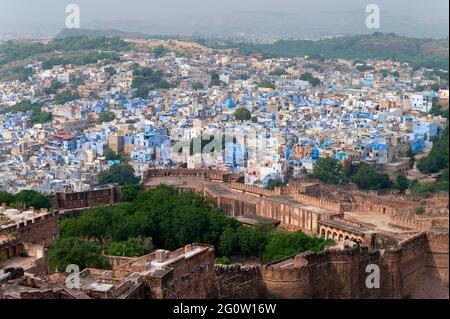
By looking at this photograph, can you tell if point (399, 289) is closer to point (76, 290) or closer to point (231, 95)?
point (76, 290)

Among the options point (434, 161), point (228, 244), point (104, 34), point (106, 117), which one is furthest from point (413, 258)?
point (104, 34)

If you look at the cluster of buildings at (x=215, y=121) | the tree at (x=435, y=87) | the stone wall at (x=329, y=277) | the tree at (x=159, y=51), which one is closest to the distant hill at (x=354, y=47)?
the tree at (x=159, y=51)

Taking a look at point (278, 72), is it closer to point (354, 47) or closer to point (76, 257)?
point (354, 47)

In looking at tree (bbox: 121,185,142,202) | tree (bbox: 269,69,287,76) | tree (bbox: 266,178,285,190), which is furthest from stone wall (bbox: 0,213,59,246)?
tree (bbox: 269,69,287,76)

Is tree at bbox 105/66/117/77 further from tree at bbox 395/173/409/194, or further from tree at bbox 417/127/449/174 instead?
tree at bbox 395/173/409/194

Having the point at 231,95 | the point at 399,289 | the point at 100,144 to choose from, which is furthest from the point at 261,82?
the point at 399,289
